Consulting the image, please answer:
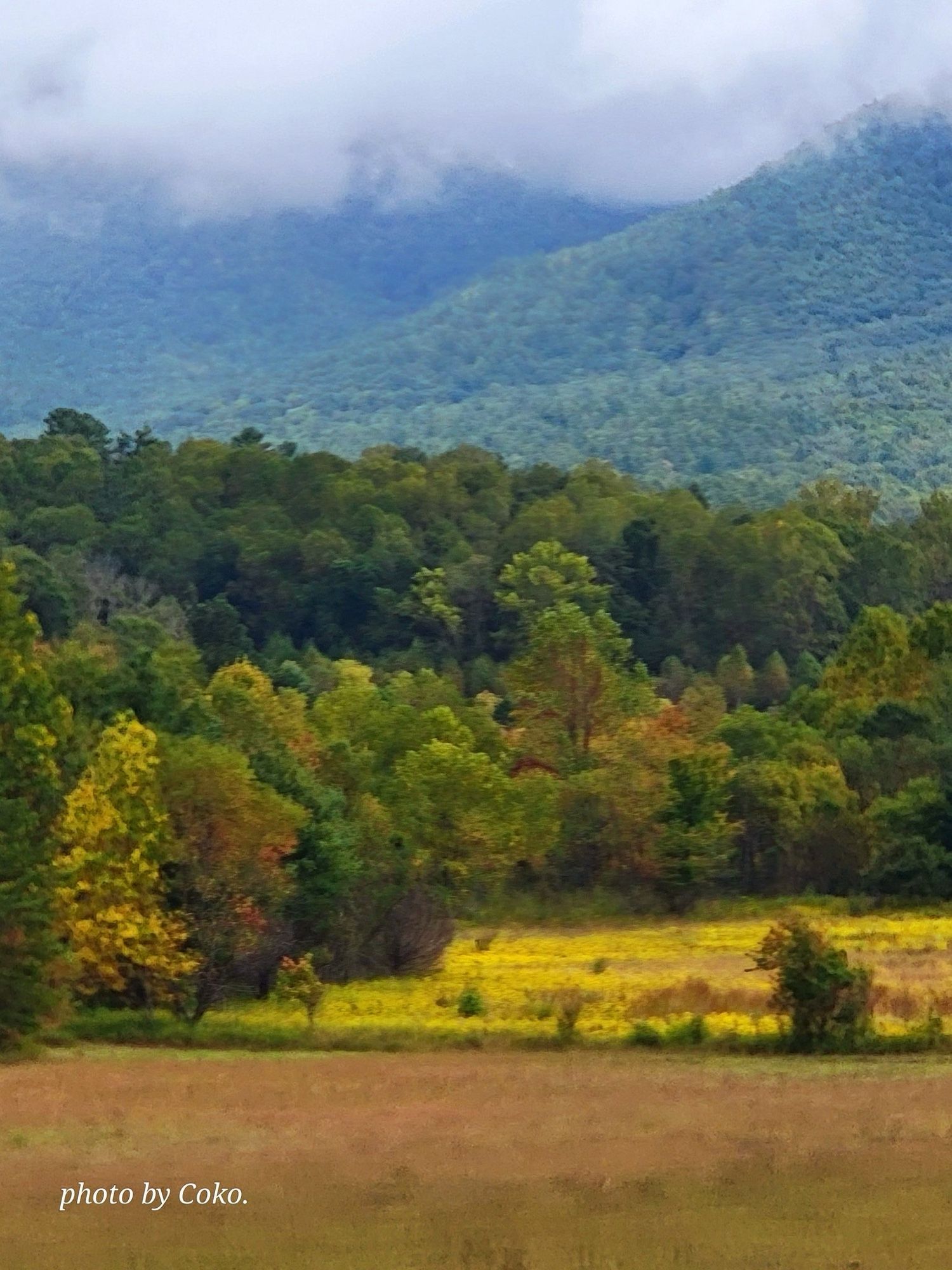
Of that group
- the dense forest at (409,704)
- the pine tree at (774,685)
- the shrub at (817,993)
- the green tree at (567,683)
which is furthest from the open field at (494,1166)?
the pine tree at (774,685)

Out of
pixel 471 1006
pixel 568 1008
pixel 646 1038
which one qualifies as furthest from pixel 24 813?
pixel 646 1038

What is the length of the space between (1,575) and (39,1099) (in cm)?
1380

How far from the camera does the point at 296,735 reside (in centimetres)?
5769

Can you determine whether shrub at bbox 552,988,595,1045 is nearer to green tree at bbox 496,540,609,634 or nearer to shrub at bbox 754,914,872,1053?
shrub at bbox 754,914,872,1053

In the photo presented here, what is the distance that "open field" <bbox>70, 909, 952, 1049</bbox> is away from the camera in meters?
34.2

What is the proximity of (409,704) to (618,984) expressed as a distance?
113 ft

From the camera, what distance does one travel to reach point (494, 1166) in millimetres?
20297

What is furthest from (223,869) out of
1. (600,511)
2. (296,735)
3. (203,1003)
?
(600,511)

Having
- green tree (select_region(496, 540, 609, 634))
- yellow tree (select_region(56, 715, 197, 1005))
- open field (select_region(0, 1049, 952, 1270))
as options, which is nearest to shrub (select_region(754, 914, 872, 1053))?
open field (select_region(0, 1049, 952, 1270))

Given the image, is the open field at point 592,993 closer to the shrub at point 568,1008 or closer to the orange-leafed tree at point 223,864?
the shrub at point 568,1008

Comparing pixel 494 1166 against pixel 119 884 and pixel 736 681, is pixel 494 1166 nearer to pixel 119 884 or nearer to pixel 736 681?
pixel 119 884

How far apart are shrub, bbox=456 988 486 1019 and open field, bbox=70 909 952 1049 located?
0.17m

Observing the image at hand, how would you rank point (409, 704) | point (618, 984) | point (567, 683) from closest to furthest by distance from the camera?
point (618, 984) < point (567, 683) < point (409, 704)

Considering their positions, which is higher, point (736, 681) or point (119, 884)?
point (736, 681)
